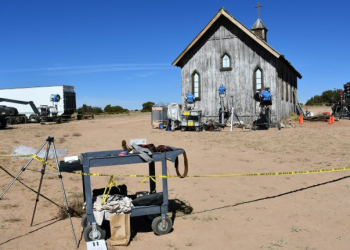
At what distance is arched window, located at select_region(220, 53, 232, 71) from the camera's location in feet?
78.9

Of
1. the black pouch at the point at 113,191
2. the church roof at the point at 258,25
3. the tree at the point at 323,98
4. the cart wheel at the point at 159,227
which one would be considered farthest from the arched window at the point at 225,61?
the tree at the point at 323,98

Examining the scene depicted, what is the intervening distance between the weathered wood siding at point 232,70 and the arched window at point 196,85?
0.21m

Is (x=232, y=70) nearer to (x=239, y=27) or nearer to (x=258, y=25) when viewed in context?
(x=239, y=27)

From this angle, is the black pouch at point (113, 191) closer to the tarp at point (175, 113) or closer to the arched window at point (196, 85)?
the tarp at point (175, 113)

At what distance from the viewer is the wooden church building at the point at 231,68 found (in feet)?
75.9

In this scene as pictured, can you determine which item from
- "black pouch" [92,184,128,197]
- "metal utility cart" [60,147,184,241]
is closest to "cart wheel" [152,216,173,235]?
"metal utility cart" [60,147,184,241]

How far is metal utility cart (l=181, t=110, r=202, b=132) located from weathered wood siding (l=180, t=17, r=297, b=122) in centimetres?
265

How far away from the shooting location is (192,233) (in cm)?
584

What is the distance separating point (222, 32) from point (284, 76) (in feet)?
19.3

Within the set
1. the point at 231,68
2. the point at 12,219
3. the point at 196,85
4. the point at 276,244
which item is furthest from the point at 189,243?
the point at 196,85

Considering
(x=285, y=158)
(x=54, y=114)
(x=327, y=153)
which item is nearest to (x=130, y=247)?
(x=285, y=158)

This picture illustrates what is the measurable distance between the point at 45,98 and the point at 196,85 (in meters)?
19.5

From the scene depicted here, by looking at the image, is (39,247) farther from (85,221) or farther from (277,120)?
(277,120)

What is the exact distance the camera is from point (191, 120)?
22.2 m
